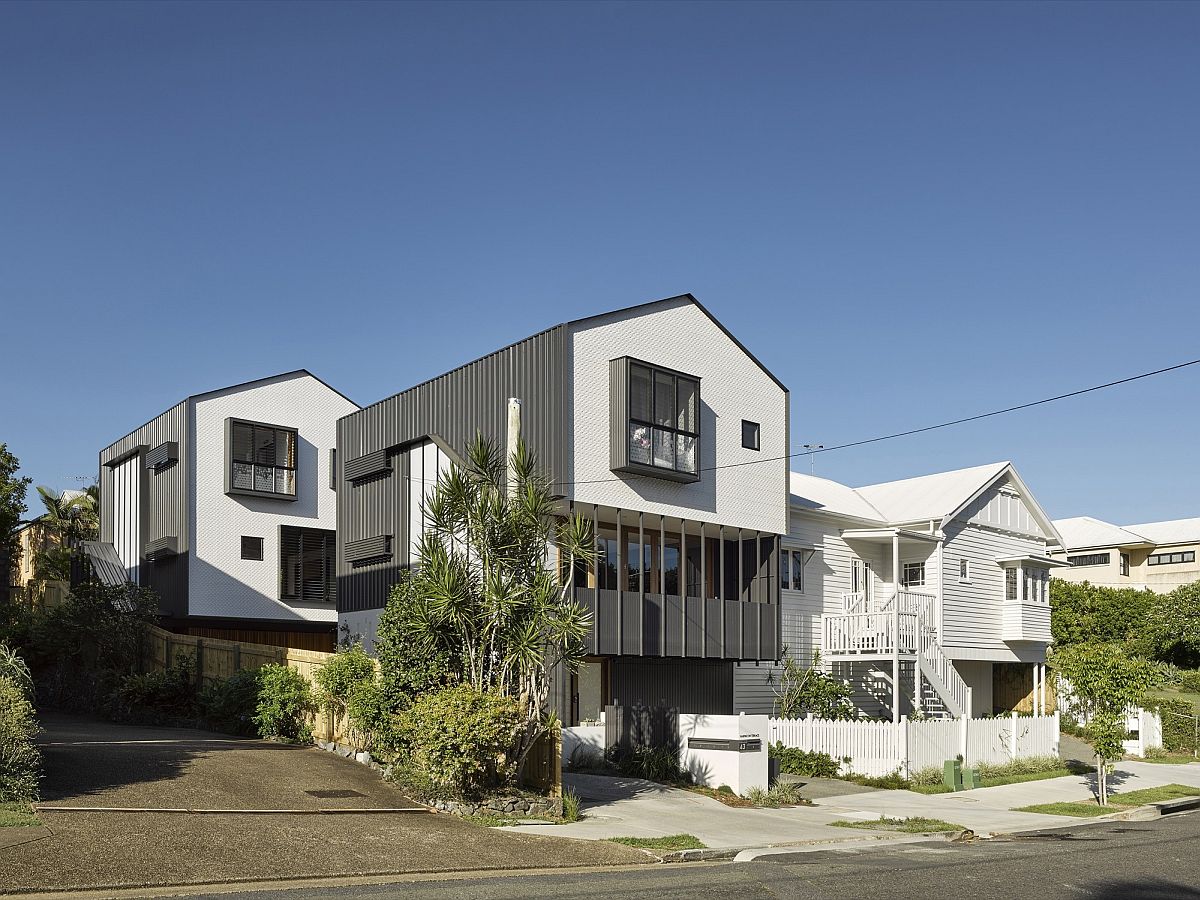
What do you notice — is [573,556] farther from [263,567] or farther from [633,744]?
[263,567]

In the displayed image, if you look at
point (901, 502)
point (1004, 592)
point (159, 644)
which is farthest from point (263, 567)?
point (1004, 592)

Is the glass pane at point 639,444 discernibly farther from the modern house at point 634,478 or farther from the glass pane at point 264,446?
the glass pane at point 264,446

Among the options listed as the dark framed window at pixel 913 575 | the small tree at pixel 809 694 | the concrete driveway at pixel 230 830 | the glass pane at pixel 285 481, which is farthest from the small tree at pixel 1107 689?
the glass pane at pixel 285 481

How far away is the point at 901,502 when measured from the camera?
3662cm

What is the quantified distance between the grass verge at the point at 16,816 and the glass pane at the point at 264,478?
24.0m

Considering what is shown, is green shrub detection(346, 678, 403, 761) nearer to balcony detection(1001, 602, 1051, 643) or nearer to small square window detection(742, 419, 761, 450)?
small square window detection(742, 419, 761, 450)

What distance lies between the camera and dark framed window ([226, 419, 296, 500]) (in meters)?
36.6

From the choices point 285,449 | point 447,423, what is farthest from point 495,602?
point 285,449

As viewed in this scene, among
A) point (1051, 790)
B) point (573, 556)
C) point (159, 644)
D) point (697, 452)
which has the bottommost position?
point (1051, 790)

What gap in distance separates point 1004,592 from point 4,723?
2924cm

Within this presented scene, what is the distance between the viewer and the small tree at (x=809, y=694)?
28.9m

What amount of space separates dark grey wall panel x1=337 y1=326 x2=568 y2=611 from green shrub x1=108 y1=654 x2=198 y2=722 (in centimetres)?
416

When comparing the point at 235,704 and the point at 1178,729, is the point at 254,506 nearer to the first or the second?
the point at 235,704

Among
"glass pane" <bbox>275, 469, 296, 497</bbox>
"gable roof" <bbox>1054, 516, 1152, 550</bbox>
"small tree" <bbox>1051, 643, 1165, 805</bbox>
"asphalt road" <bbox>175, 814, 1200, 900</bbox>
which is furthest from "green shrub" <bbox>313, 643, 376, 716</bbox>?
"gable roof" <bbox>1054, 516, 1152, 550</bbox>
